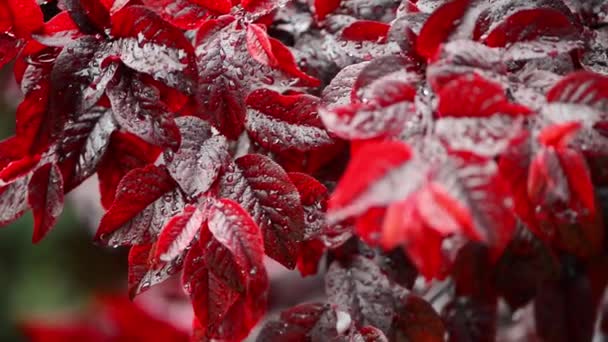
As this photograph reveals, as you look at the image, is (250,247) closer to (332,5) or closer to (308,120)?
(308,120)

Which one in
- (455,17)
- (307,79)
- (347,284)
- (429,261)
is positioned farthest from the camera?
(347,284)

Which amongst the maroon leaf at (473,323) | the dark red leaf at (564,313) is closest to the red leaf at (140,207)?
the maroon leaf at (473,323)

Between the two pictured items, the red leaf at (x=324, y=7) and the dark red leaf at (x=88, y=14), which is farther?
the red leaf at (x=324, y=7)

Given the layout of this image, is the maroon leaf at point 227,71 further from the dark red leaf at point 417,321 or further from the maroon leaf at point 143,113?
the dark red leaf at point 417,321

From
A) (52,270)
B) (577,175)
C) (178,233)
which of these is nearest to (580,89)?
(577,175)

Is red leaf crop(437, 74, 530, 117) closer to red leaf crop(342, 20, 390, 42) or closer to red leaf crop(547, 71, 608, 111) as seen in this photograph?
red leaf crop(547, 71, 608, 111)

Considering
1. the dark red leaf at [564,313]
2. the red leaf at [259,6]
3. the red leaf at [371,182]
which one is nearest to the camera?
the red leaf at [371,182]

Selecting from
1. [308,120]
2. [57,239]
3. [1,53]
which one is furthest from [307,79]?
[57,239]

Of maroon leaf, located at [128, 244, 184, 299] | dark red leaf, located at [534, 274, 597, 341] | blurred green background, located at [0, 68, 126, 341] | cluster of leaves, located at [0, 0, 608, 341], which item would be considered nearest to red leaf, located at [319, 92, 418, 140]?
cluster of leaves, located at [0, 0, 608, 341]
